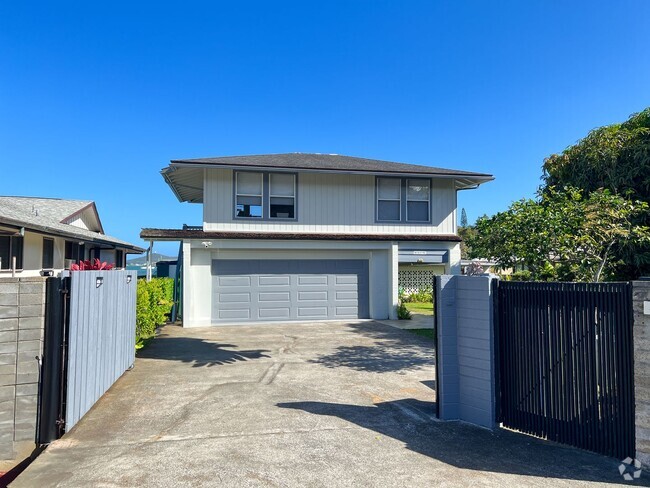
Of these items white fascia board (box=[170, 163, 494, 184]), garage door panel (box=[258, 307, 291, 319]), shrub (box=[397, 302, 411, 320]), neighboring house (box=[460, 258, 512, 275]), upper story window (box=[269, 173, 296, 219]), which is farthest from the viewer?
shrub (box=[397, 302, 411, 320])

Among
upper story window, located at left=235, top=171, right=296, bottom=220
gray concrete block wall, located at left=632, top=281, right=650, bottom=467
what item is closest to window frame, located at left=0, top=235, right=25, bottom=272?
upper story window, located at left=235, top=171, right=296, bottom=220

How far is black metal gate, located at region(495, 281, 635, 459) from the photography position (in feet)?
12.5

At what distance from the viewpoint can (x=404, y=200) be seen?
15070mm

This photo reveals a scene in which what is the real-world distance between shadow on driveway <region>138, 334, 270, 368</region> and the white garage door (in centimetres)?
301

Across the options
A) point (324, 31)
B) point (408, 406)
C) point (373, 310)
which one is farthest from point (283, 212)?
point (408, 406)

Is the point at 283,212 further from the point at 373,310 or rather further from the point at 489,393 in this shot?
the point at 489,393

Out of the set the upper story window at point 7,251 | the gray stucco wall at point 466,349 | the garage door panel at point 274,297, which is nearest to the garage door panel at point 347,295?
the garage door panel at point 274,297

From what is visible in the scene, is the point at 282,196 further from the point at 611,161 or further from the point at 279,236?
the point at 611,161

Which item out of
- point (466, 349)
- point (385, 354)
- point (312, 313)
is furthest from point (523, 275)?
point (312, 313)

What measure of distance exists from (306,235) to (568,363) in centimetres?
1023

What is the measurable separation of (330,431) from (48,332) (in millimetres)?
3349

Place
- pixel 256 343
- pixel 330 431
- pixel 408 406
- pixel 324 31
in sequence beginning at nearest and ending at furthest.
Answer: pixel 330 431 < pixel 408 406 < pixel 256 343 < pixel 324 31

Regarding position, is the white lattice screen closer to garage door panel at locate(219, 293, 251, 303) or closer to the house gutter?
the house gutter

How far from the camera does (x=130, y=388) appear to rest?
6.31m
